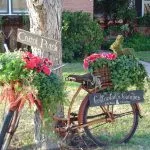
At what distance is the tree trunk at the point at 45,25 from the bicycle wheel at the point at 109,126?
1.71 feet

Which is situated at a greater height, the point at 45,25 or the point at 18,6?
the point at 45,25

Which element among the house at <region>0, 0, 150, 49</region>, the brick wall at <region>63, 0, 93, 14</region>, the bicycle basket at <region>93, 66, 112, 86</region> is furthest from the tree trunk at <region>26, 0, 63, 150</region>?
the brick wall at <region>63, 0, 93, 14</region>

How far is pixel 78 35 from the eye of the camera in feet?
46.8

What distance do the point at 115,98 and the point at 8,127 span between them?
4.51ft

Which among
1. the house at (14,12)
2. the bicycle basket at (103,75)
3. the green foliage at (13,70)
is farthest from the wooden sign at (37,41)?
the house at (14,12)

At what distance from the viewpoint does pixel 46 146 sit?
596 centimetres

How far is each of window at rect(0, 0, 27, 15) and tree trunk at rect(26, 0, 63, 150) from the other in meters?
10.6

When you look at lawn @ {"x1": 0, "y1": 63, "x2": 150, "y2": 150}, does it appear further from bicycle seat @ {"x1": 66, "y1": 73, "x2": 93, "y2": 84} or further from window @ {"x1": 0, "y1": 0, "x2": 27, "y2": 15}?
window @ {"x1": 0, "y1": 0, "x2": 27, "y2": 15}

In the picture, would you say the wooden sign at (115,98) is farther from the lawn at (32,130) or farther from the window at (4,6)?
the window at (4,6)

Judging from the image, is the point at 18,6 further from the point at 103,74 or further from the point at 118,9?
the point at 103,74

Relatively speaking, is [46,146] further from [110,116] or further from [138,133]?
[138,133]

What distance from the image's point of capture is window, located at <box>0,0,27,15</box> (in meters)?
16.5

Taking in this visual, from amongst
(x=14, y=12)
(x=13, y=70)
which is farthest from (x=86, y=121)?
(x=14, y=12)

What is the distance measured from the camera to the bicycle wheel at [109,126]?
6188 millimetres
